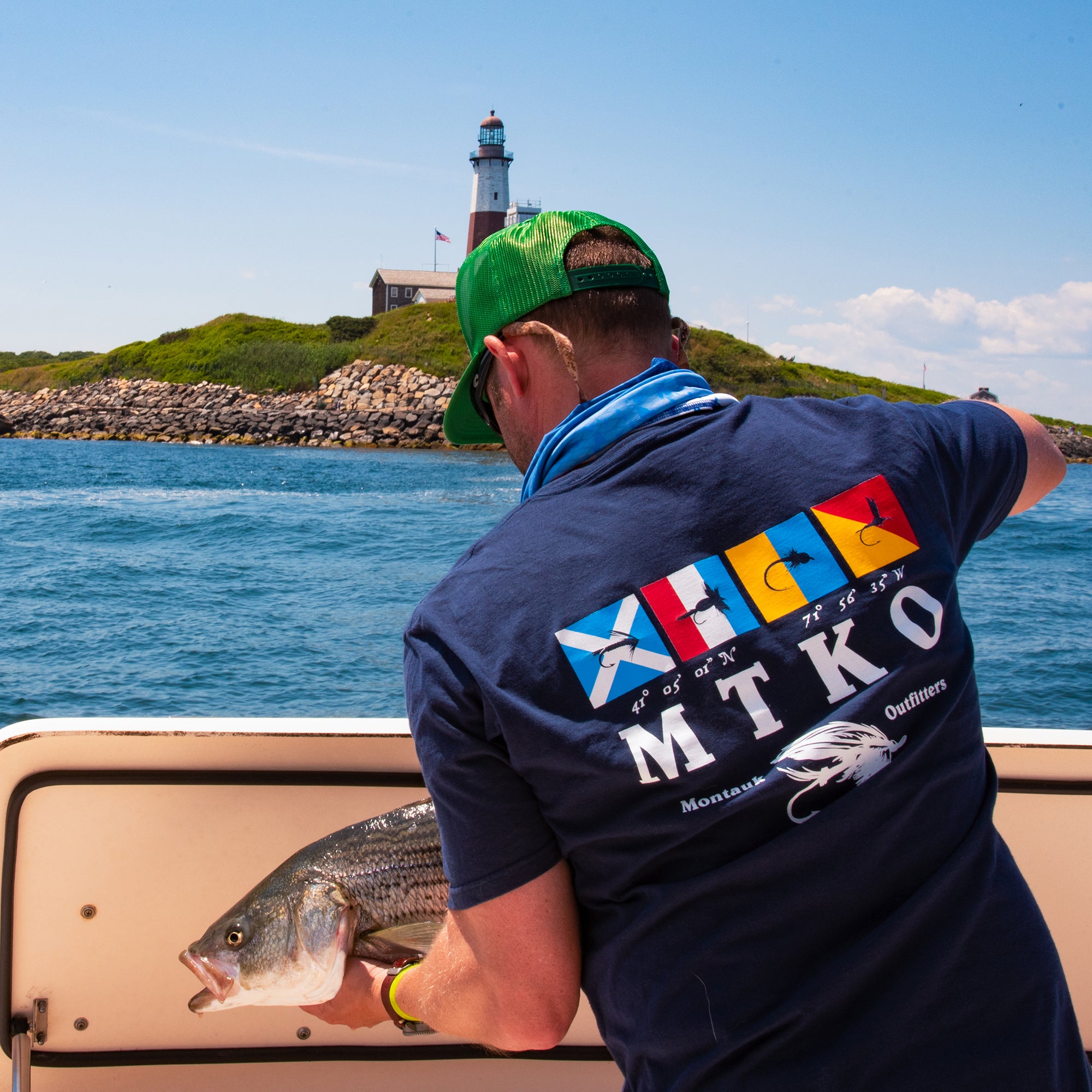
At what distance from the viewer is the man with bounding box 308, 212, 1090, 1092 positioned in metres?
0.90

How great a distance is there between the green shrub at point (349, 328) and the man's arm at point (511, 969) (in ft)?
205

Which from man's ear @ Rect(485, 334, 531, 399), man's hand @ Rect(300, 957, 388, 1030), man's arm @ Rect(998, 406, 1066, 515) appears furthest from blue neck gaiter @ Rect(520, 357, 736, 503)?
man's hand @ Rect(300, 957, 388, 1030)

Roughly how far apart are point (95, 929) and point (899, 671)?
5.96 feet

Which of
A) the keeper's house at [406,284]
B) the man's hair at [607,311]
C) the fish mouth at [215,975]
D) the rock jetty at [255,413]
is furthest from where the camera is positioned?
the keeper's house at [406,284]

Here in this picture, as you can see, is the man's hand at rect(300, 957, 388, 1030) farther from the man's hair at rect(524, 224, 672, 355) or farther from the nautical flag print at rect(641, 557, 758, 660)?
the man's hair at rect(524, 224, 672, 355)

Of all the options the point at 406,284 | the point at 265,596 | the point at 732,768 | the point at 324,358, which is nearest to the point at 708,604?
the point at 732,768

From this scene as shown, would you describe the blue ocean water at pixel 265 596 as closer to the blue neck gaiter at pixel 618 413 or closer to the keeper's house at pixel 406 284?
the blue neck gaiter at pixel 618 413

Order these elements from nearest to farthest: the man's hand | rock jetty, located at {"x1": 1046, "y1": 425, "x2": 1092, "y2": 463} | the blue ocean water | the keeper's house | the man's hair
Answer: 1. the man's hair
2. the man's hand
3. the blue ocean water
4. rock jetty, located at {"x1": 1046, "y1": 425, "x2": 1092, "y2": 463}
5. the keeper's house

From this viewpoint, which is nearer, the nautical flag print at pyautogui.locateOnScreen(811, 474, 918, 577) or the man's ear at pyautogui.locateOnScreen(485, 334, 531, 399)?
the nautical flag print at pyautogui.locateOnScreen(811, 474, 918, 577)

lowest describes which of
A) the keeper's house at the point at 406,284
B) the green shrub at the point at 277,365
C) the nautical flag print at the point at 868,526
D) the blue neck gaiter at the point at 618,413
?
the nautical flag print at the point at 868,526

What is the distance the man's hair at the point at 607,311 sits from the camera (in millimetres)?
1161

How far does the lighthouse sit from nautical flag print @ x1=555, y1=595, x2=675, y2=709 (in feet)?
191

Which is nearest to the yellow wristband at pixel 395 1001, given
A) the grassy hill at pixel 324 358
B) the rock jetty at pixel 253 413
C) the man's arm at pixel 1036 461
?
the man's arm at pixel 1036 461

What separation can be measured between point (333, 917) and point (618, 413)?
3.10 feet
